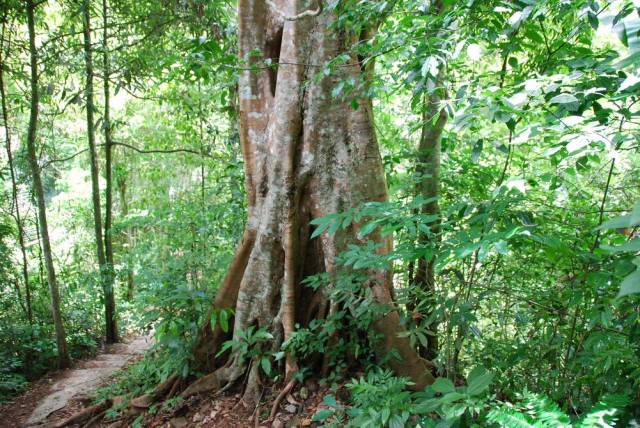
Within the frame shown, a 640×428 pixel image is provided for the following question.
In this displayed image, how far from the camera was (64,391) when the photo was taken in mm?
5699

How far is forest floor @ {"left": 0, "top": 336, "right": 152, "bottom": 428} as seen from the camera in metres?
4.92

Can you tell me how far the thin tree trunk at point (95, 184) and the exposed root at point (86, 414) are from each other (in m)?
3.42

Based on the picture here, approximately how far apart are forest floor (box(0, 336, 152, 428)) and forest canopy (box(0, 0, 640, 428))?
0.28 m

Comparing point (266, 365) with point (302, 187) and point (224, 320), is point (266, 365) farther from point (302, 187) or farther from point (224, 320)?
point (302, 187)

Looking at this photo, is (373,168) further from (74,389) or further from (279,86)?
(74,389)

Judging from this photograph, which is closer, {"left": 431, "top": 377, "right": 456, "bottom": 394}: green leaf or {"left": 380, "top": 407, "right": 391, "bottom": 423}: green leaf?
{"left": 431, "top": 377, "right": 456, "bottom": 394}: green leaf

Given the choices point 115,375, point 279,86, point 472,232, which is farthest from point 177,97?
point 472,232

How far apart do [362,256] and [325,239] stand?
59.6 inches

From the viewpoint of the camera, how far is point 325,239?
3.58 metres

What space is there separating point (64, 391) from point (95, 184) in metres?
3.35

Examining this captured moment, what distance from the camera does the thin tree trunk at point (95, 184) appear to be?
21.1 ft

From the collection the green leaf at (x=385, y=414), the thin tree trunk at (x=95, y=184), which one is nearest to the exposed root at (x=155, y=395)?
the green leaf at (x=385, y=414)

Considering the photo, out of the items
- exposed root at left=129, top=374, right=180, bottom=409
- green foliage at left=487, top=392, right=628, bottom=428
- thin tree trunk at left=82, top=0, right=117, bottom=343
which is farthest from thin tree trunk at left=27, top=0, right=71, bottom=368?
green foliage at left=487, top=392, right=628, bottom=428

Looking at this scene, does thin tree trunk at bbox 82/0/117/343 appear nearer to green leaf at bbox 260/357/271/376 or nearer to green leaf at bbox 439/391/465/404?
green leaf at bbox 260/357/271/376
